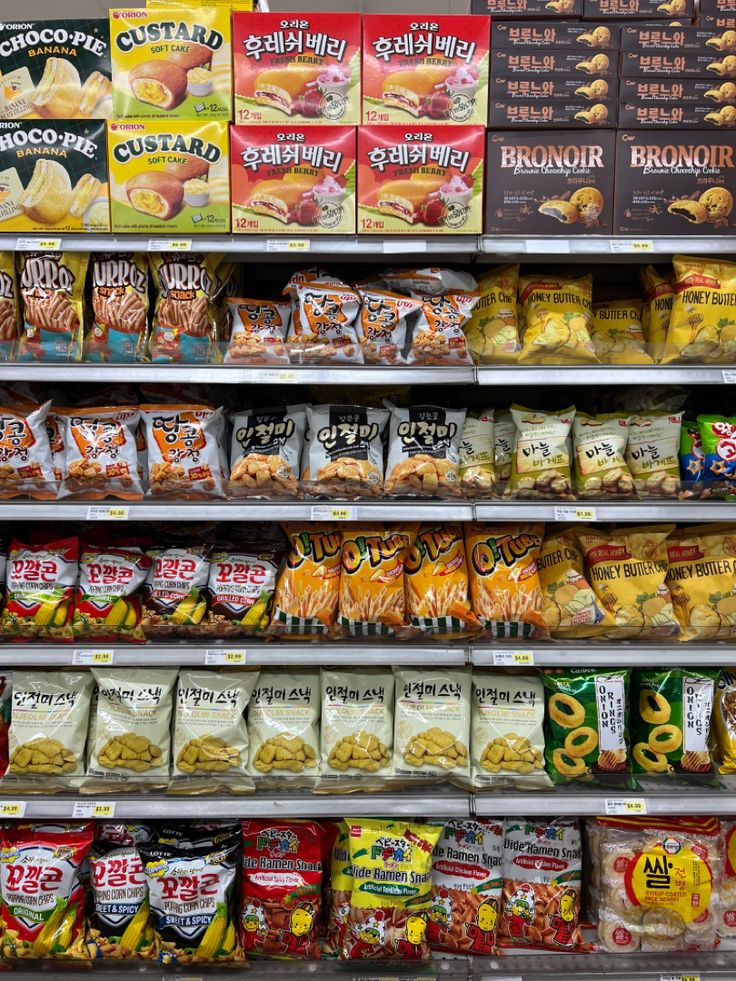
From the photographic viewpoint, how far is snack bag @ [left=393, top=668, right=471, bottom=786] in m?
1.90

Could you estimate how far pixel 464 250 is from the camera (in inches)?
70.3

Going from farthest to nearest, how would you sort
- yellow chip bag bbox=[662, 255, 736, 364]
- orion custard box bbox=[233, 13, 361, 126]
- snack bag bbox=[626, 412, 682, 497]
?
snack bag bbox=[626, 412, 682, 497], yellow chip bag bbox=[662, 255, 736, 364], orion custard box bbox=[233, 13, 361, 126]

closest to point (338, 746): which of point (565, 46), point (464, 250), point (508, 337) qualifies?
point (508, 337)

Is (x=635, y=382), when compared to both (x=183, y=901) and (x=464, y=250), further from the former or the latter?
(x=183, y=901)

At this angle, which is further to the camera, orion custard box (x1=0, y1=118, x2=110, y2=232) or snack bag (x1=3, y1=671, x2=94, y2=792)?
snack bag (x1=3, y1=671, x2=94, y2=792)

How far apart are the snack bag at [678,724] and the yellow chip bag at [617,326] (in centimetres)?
99

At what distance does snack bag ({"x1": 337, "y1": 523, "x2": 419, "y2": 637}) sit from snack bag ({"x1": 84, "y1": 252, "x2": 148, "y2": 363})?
842mm

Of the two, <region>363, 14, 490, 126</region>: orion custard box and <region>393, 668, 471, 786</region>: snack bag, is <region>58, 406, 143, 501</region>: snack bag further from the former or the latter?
<region>363, 14, 490, 126</region>: orion custard box

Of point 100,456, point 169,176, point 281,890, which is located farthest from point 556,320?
point 281,890

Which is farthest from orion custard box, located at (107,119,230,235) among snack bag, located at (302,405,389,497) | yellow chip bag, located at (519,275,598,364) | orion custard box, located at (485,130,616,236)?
yellow chip bag, located at (519,275,598,364)

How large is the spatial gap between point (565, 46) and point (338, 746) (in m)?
2.05

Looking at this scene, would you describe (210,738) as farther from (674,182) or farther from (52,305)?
Result: (674,182)

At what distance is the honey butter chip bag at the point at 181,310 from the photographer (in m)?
1.85

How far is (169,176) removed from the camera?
1.76 m
